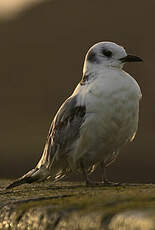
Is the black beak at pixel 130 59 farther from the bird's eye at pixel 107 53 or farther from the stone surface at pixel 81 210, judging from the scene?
the stone surface at pixel 81 210

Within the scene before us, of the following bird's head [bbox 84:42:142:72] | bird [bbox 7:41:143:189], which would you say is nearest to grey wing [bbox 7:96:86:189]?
bird [bbox 7:41:143:189]

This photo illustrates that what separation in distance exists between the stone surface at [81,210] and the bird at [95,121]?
0.71 m

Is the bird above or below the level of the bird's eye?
below

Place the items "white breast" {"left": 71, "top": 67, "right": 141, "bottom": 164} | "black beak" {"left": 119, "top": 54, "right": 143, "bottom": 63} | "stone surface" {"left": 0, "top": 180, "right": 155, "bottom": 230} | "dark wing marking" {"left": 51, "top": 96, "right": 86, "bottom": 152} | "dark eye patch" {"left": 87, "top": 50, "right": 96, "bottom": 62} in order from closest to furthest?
"stone surface" {"left": 0, "top": 180, "right": 155, "bottom": 230}
"white breast" {"left": 71, "top": 67, "right": 141, "bottom": 164}
"dark wing marking" {"left": 51, "top": 96, "right": 86, "bottom": 152}
"black beak" {"left": 119, "top": 54, "right": 143, "bottom": 63}
"dark eye patch" {"left": 87, "top": 50, "right": 96, "bottom": 62}

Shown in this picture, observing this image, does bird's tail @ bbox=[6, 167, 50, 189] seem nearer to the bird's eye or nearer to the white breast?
the white breast

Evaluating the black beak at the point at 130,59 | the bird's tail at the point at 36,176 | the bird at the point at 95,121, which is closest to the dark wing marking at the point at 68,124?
the bird at the point at 95,121

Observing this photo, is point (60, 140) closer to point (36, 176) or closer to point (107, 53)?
point (36, 176)

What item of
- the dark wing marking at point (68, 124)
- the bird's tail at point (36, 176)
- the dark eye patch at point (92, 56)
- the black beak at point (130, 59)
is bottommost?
the bird's tail at point (36, 176)

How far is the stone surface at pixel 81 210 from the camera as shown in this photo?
4.47 metres

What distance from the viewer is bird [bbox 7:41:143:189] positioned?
657cm

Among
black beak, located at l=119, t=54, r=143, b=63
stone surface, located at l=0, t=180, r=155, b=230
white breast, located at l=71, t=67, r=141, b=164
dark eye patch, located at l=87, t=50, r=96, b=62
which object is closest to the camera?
stone surface, located at l=0, t=180, r=155, b=230

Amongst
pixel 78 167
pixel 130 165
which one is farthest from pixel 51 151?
pixel 130 165

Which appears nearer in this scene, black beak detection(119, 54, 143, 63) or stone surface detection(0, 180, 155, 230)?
stone surface detection(0, 180, 155, 230)

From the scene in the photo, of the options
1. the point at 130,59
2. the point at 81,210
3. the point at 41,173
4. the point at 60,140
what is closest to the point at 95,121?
the point at 60,140
